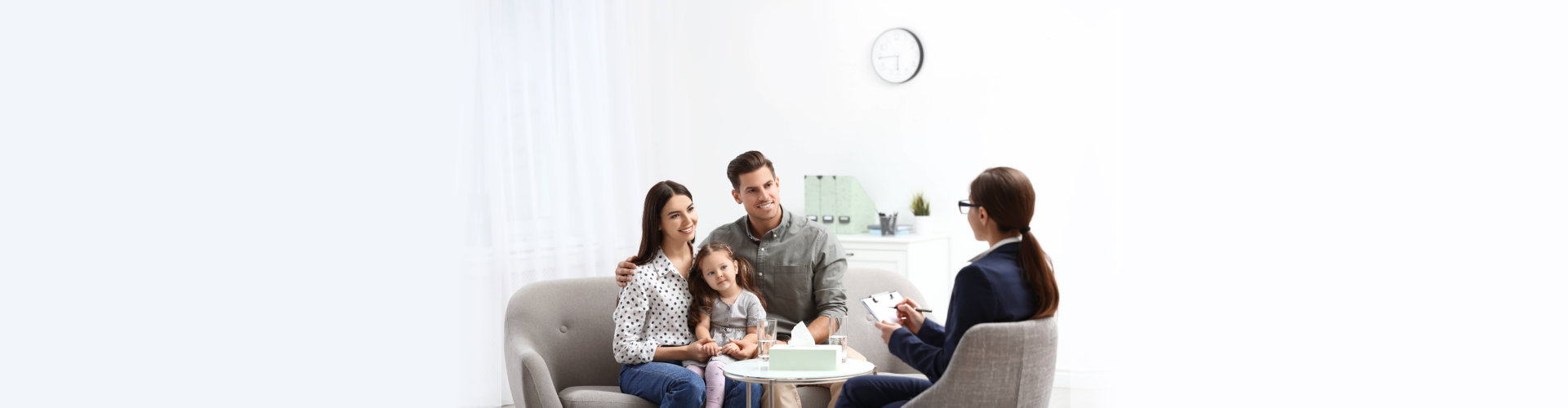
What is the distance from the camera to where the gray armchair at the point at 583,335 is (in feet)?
10.4

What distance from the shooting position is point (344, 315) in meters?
3.54

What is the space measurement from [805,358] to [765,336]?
16 centimetres

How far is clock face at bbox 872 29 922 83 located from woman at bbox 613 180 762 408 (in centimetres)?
240

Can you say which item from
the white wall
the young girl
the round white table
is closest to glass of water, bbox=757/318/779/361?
the round white table

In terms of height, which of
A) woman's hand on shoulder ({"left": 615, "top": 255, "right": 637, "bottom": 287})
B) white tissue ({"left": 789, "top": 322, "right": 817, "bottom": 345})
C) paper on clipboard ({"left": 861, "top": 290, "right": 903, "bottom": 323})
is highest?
woman's hand on shoulder ({"left": 615, "top": 255, "right": 637, "bottom": 287})

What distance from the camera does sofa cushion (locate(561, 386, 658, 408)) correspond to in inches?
121

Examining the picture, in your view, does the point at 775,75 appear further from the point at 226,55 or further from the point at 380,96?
the point at 226,55

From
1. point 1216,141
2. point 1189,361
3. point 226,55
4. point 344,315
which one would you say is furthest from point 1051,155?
point 226,55

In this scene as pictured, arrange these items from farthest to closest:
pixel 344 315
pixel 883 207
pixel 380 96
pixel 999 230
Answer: pixel 883 207, pixel 380 96, pixel 344 315, pixel 999 230

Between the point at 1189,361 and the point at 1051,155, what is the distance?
1060 mm

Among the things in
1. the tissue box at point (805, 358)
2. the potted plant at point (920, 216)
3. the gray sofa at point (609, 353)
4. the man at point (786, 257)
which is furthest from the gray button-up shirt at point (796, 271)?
the potted plant at point (920, 216)

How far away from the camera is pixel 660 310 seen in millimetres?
3217

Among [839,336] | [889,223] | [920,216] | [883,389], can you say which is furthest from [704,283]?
[920,216]

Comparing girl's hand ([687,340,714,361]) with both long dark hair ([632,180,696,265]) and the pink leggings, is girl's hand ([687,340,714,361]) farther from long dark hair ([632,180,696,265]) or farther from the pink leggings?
long dark hair ([632,180,696,265])
